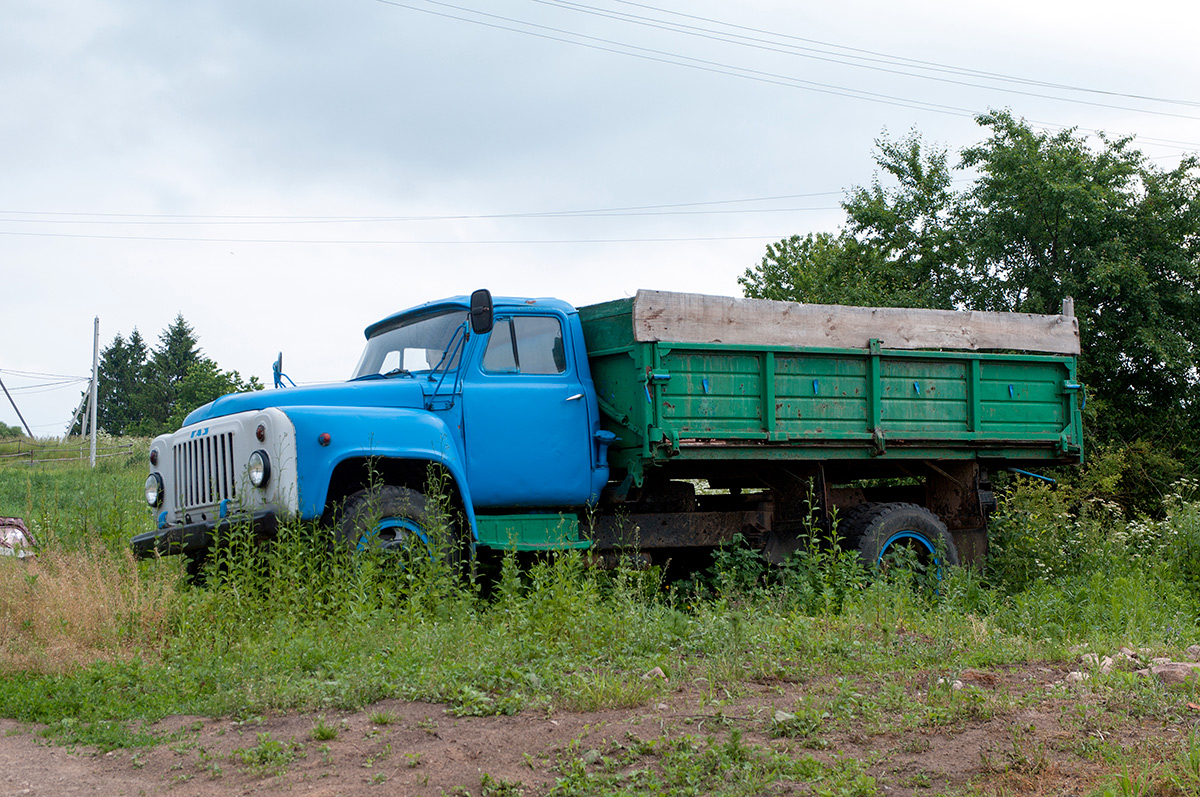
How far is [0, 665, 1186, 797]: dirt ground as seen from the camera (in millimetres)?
3781

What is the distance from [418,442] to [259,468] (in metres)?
1.08

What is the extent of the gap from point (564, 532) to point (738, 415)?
1684 millimetres

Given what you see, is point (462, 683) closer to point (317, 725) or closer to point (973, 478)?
point (317, 725)

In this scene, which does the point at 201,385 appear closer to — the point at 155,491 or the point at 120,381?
the point at 120,381

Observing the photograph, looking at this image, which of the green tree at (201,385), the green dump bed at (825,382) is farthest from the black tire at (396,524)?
the green tree at (201,385)

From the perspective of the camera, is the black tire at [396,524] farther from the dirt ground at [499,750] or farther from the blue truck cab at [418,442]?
the dirt ground at [499,750]

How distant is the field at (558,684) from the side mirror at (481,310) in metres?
1.85

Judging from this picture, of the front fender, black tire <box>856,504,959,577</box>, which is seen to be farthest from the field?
black tire <box>856,504,959,577</box>

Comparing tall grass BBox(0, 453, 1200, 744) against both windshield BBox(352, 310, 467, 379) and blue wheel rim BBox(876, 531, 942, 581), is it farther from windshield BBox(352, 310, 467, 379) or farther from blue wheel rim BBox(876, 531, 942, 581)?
windshield BBox(352, 310, 467, 379)

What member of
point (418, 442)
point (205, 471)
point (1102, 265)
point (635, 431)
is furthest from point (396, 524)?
point (1102, 265)

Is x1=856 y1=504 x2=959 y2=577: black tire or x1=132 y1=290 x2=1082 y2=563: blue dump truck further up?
x1=132 y1=290 x2=1082 y2=563: blue dump truck

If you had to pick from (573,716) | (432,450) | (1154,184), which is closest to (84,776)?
(573,716)

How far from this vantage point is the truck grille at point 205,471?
723 centimetres

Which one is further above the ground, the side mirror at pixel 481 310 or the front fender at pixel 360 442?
the side mirror at pixel 481 310
